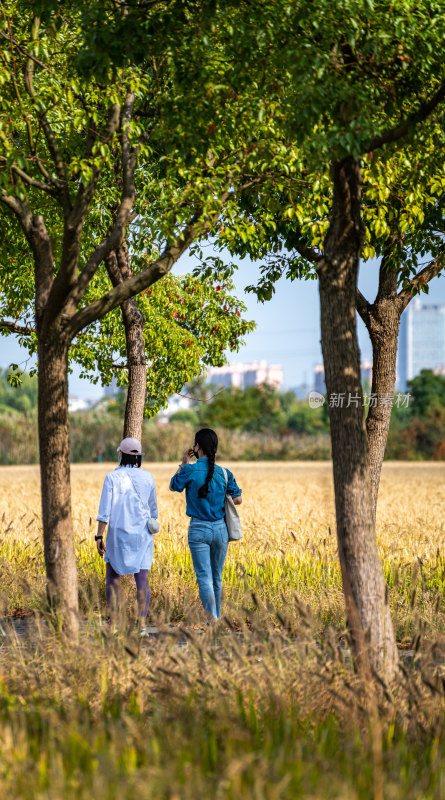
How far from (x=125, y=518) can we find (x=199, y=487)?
79 centimetres

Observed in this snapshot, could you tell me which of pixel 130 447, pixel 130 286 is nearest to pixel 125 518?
pixel 130 447

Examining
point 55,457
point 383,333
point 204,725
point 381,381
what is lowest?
point 204,725

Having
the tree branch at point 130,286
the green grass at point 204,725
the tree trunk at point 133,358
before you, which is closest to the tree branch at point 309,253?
the tree trunk at point 133,358

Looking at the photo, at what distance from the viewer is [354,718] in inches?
172

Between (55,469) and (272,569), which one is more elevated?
(55,469)

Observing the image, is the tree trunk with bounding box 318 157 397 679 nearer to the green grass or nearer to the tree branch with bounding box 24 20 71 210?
the green grass

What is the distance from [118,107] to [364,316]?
3947 millimetres

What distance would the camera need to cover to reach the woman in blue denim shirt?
7.73m

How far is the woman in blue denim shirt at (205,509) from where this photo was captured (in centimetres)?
773

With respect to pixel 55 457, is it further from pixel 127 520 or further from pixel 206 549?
pixel 206 549

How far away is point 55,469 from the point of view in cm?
664

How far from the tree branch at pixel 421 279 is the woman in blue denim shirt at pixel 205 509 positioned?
122 inches

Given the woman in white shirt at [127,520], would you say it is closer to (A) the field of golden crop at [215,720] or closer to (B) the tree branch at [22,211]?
(A) the field of golden crop at [215,720]

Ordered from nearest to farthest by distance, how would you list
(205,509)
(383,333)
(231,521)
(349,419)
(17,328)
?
1. (349,419)
2. (205,509)
3. (231,521)
4. (383,333)
5. (17,328)
